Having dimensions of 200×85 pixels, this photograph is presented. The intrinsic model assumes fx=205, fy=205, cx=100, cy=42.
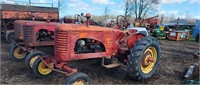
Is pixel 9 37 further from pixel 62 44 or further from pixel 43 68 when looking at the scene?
pixel 62 44

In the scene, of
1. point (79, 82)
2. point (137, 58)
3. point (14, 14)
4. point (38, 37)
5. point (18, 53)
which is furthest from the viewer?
point (14, 14)

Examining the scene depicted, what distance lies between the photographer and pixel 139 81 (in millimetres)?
4746

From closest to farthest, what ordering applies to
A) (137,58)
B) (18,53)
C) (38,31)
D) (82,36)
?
(82,36) → (137,58) → (38,31) → (18,53)

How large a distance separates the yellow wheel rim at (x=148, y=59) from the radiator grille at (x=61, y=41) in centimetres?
194

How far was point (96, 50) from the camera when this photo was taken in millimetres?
4422

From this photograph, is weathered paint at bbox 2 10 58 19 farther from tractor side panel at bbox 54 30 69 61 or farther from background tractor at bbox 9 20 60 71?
tractor side panel at bbox 54 30 69 61

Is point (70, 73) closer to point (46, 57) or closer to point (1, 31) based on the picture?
point (46, 57)

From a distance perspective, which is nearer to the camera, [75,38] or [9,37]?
[75,38]

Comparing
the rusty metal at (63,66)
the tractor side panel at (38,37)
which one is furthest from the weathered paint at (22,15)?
the rusty metal at (63,66)

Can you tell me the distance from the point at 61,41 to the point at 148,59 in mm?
2179

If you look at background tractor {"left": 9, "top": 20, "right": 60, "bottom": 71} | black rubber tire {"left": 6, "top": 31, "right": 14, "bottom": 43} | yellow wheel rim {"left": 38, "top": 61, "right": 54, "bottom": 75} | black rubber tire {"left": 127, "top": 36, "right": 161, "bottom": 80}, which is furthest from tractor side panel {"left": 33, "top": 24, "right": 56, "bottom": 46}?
black rubber tire {"left": 6, "top": 31, "right": 14, "bottom": 43}

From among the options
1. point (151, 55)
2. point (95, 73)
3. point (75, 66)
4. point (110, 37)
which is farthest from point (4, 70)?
point (151, 55)

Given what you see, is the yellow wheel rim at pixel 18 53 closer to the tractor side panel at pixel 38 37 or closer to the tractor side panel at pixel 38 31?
the tractor side panel at pixel 38 37

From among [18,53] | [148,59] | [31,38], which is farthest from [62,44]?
[18,53]
